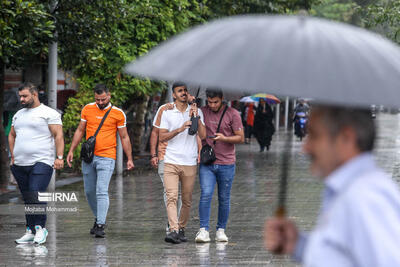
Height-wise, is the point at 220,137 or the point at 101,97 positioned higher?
the point at 101,97

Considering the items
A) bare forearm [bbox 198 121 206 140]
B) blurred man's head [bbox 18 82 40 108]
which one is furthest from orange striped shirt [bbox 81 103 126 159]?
bare forearm [bbox 198 121 206 140]

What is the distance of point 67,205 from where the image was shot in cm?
1289

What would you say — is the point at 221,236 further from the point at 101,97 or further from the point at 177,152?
the point at 101,97

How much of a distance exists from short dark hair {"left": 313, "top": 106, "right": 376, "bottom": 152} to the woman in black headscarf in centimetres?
2592

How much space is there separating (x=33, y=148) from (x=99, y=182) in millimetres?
1062

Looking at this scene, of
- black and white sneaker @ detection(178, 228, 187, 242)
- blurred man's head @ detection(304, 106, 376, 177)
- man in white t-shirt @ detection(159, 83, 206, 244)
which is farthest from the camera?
black and white sneaker @ detection(178, 228, 187, 242)

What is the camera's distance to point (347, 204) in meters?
2.32

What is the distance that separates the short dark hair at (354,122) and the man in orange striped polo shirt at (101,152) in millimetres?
7259

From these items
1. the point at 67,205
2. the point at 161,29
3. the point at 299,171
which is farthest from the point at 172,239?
the point at 299,171

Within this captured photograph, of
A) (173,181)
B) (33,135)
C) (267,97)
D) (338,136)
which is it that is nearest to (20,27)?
(33,135)

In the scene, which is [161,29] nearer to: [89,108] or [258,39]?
[89,108]

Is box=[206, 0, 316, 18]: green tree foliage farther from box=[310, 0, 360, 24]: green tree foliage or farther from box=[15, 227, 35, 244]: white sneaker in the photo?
box=[310, 0, 360, 24]: green tree foliage

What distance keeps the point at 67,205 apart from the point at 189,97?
14.6 feet

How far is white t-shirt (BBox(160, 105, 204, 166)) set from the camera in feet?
30.0
